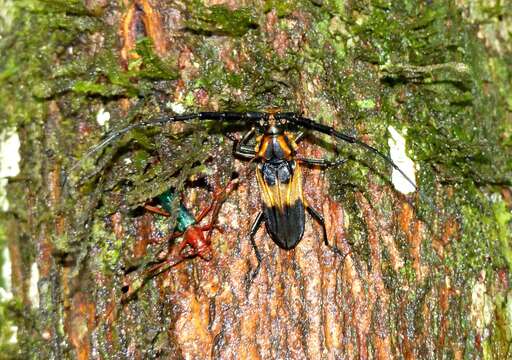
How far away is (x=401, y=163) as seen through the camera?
371 cm

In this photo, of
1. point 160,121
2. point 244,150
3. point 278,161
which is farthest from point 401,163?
point 160,121

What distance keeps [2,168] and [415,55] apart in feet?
9.37

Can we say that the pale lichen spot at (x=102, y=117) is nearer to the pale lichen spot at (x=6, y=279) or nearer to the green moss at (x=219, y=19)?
the green moss at (x=219, y=19)

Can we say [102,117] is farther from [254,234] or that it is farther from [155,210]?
[254,234]

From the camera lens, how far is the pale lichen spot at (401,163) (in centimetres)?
362

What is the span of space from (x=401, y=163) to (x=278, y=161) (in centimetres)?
81

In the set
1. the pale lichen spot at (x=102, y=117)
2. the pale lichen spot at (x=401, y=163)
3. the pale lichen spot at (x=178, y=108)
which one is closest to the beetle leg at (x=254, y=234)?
the pale lichen spot at (x=178, y=108)

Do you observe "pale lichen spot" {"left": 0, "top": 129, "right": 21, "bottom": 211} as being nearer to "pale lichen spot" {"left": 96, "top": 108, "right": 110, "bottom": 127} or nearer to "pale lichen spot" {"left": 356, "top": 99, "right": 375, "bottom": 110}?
"pale lichen spot" {"left": 96, "top": 108, "right": 110, "bottom": 127}

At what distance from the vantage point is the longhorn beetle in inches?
130

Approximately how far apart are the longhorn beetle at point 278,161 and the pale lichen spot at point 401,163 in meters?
0.05

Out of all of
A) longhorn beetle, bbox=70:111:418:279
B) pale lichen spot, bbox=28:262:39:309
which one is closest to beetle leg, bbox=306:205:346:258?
longhorn beetle, bbox=70:111:418:279

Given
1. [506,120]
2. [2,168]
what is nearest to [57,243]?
[2,168]

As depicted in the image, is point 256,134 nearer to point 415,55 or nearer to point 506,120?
point 415,55

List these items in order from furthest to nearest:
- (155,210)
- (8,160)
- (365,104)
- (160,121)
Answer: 1. (365,104)
2. (8,160)
3. (155,210)
4. (160,121)
